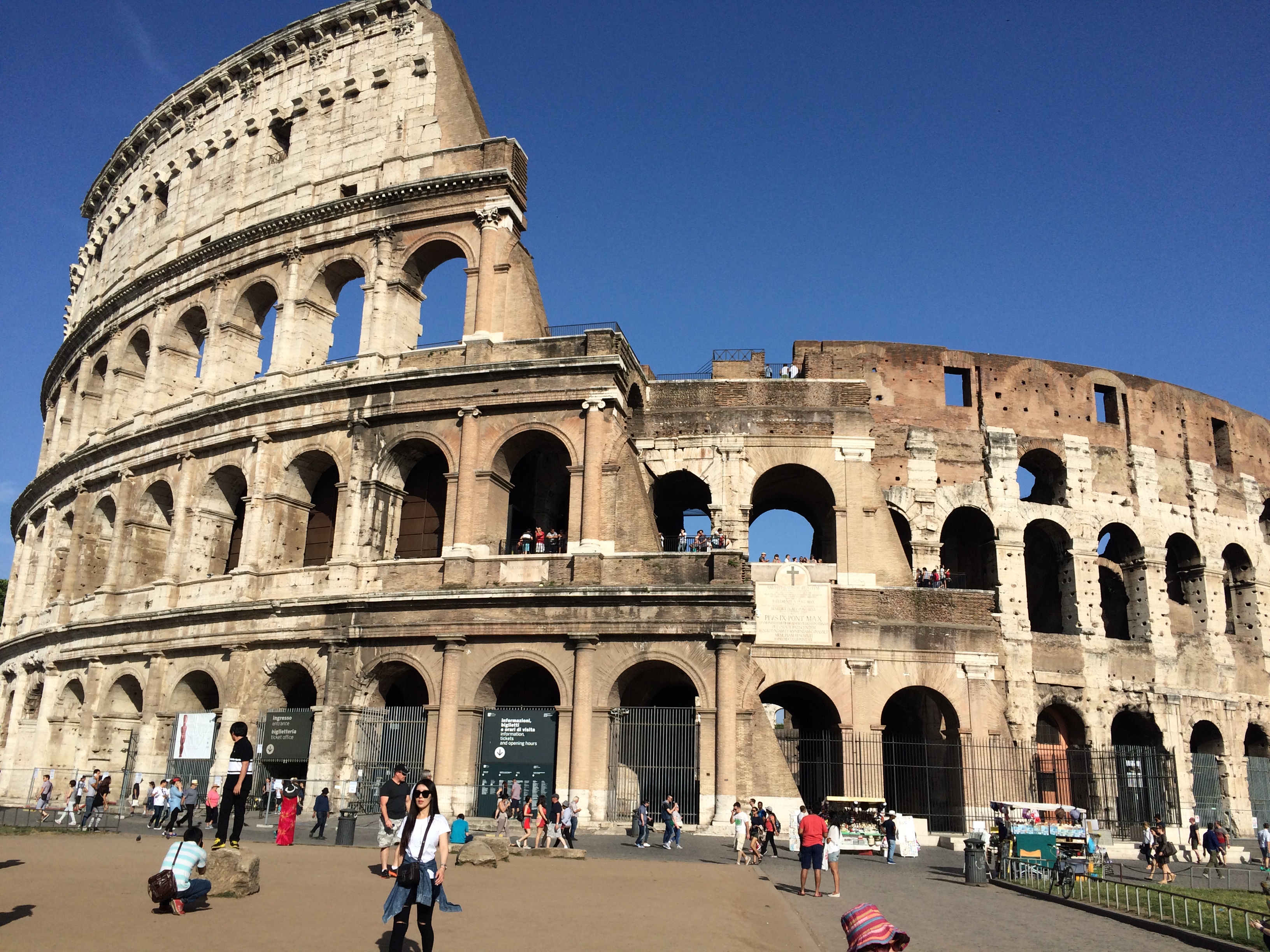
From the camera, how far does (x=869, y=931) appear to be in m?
4.48

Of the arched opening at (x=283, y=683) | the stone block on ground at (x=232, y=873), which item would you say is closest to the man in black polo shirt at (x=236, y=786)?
the stone block on ground at (x=232, y=873)

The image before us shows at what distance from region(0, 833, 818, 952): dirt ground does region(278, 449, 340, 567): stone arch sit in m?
10.7

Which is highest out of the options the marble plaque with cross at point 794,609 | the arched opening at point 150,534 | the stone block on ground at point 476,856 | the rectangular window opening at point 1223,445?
the rectangular window opening at point 1223,445

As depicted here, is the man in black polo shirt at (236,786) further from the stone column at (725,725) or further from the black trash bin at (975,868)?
the black trash bin at (975,868)

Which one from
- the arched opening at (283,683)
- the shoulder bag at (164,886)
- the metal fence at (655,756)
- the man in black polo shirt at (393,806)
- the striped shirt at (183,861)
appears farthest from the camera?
the arched opening at (283,683)

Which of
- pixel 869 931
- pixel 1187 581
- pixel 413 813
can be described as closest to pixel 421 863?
pixel 413 813

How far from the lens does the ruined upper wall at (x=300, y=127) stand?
83.8ft

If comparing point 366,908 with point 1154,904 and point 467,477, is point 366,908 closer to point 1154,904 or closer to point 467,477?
point 1154,904

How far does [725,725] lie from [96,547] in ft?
64.7

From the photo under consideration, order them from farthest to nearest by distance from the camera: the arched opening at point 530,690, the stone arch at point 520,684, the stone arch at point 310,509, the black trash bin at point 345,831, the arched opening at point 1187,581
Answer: the arched opening at point 1187,581
the stone arch at point 310,509
the arched opening at point 530,690
the stone arch at point 520,684
the black trash bin at point 345,831

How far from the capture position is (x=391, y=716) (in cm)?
2091

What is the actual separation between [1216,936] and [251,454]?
21.4m

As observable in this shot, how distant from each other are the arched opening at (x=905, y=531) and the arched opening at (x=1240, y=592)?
33.5 feet

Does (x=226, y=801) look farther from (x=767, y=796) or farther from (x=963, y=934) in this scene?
(x=767, y=796)
